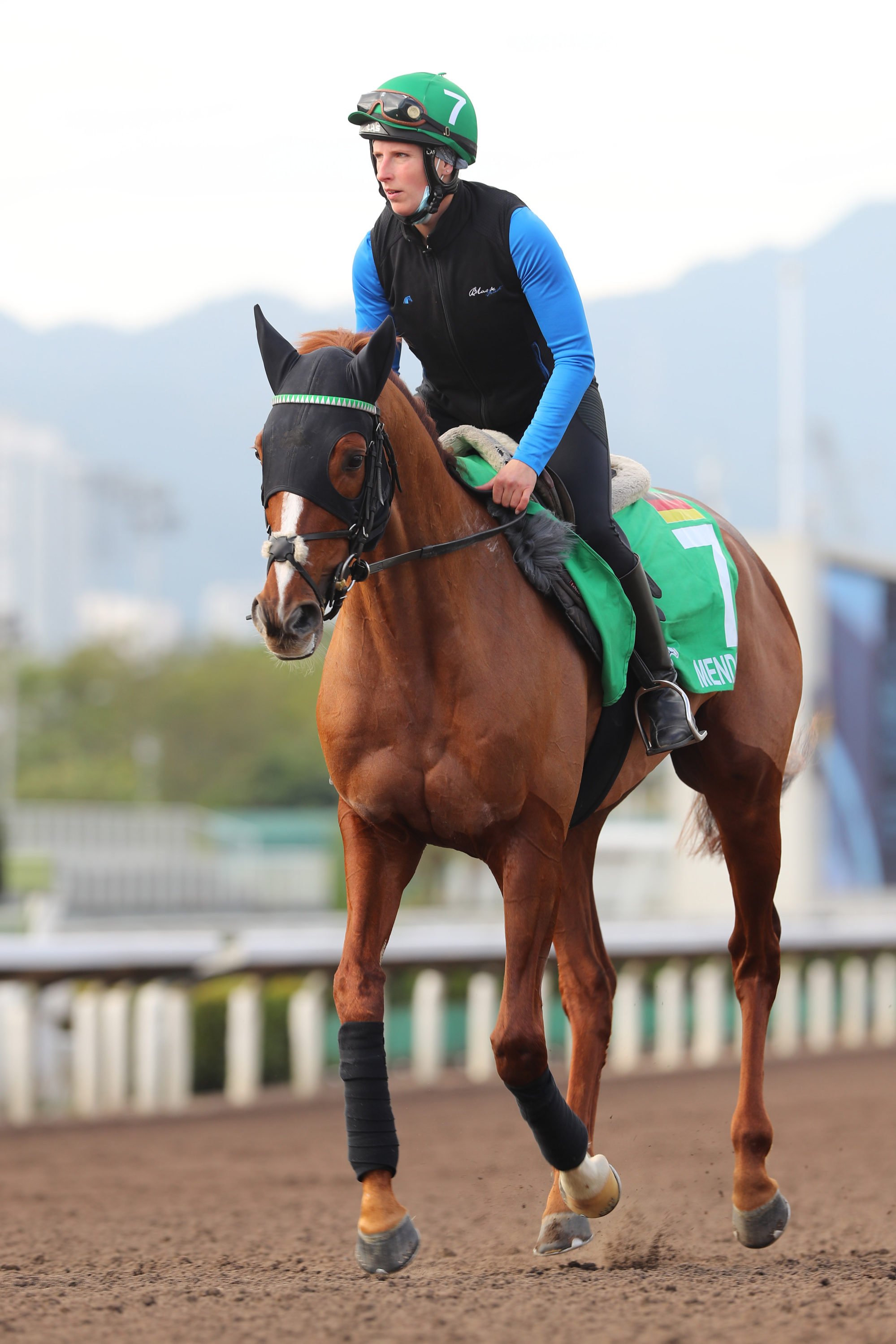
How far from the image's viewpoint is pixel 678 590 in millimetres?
5078

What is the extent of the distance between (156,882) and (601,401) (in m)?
32.3

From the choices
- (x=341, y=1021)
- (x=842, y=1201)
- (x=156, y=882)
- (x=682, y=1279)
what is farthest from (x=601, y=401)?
(x=156, y=882)

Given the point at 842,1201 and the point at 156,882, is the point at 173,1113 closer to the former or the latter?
the point at 842,1201

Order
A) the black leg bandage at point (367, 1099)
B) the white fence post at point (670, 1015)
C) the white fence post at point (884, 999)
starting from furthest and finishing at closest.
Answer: the white fence post at point (884, 999) → the white fence post at point (670, 1015) → the black leg bandage at point (367, 1099)

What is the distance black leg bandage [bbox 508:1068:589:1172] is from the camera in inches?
161

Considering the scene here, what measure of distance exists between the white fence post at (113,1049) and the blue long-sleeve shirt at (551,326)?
8811 mm

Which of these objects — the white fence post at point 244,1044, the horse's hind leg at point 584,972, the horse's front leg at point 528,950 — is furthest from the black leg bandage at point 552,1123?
the white fence post at point 244,1044

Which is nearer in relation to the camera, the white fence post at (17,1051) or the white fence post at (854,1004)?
the white fence post at (17,1051)

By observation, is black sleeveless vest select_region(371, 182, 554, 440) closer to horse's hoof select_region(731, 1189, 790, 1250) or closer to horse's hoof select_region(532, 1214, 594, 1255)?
horse's hoof select_region(532, 1214, 594, 1255)

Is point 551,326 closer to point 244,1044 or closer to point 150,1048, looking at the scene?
point 150,1048

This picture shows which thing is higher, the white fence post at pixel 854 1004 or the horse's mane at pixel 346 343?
the horse's mane at pixel 346 343

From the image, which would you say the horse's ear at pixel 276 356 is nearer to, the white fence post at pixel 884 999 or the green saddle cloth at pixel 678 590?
the green saddle cloth at pixel 678 590

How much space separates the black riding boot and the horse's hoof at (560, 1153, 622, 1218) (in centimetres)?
117

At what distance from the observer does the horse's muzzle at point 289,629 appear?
3.37 meters
